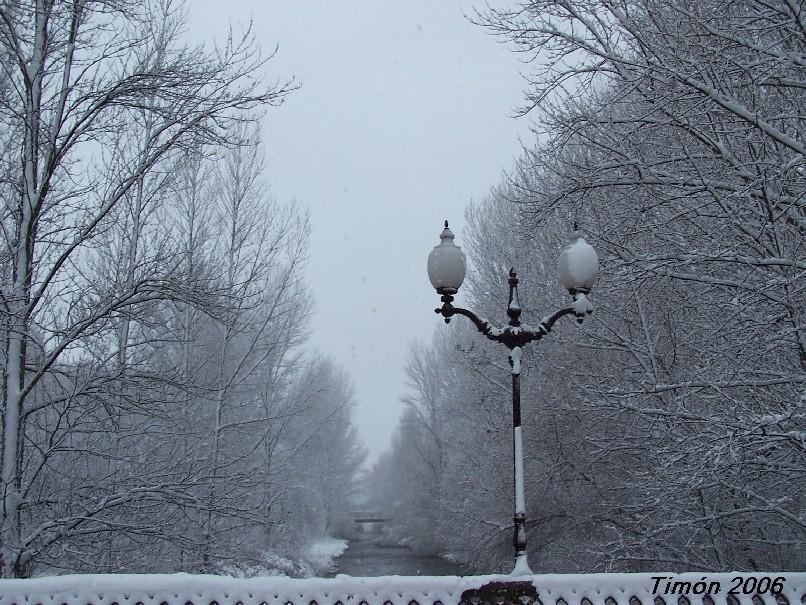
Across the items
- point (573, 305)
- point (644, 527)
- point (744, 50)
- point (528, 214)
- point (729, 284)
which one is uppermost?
point (744, 50)

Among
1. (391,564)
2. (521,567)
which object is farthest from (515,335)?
(391,564)

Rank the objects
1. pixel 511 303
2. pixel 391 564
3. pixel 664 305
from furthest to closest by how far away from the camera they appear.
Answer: pixel 391 564 < pixel 664 305 < pixel 511 303

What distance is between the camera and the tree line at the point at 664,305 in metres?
8.00

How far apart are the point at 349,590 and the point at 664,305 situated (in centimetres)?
1027

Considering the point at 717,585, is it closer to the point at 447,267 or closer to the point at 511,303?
the point at 511,303

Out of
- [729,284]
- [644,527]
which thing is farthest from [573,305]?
[644,527]

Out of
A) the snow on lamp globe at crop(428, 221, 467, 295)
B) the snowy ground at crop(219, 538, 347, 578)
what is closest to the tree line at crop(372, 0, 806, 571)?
the snow on lamp globe at crop(428, 221, 467, 295)

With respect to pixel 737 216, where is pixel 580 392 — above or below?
below

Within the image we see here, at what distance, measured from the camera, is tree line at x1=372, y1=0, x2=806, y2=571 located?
800cm

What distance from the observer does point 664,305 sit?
14.1m

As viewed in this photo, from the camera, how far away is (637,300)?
13.4 metres

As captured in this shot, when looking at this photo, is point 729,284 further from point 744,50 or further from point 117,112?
point 117,112

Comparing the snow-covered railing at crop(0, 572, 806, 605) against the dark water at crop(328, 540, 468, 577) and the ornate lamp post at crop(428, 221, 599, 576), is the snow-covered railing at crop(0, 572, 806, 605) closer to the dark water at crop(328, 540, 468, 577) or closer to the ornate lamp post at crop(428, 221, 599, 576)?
the ornate lamp post at crop(428, 221, 599, 576)

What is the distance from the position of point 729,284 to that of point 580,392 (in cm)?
609
